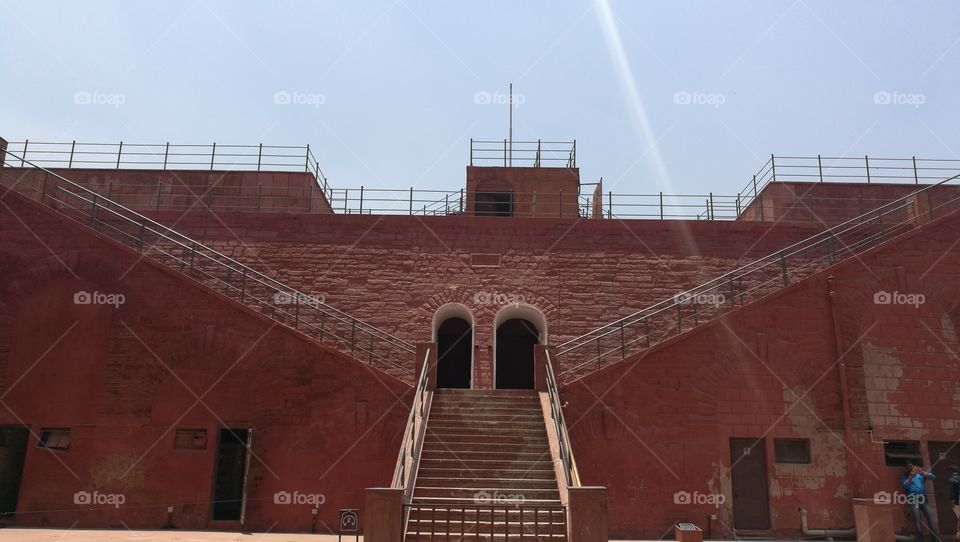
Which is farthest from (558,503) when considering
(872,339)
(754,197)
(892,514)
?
(754,197)

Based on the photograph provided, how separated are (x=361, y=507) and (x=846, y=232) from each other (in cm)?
1465

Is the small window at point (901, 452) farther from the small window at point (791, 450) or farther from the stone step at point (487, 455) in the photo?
the stone step at point (487, 455)

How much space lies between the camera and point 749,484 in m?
15.7

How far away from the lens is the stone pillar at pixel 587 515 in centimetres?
1063

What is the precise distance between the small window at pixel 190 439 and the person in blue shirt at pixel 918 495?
1395 cm

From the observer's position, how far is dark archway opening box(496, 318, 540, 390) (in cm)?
2077

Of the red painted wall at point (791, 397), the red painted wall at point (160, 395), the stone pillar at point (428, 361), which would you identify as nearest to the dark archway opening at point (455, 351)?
the stone pillar at point (428, 361)

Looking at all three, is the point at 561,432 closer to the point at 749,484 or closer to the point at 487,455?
the point at 487,455

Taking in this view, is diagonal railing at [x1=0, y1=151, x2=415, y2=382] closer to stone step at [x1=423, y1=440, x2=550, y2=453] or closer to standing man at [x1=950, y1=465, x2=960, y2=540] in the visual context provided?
stone step at [x1=423, y1=440, x2=550, y2=453]

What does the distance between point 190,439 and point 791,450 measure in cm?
1244

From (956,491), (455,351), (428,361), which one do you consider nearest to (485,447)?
(428,361)

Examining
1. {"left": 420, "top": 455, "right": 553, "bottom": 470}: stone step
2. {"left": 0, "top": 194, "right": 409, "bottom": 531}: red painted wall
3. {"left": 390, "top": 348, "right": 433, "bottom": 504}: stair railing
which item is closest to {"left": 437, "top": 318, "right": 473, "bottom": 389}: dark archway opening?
{"left": 390, "top": 348, "right": 433, "bottom": 504}: stair railing

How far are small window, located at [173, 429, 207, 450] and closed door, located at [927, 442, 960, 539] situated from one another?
15.1m

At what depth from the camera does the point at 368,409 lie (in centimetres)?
1514
